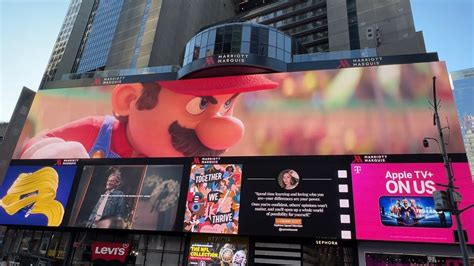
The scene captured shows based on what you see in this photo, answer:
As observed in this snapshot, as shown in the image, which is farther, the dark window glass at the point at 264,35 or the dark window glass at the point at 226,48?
the dark window glass at the point at 264,35

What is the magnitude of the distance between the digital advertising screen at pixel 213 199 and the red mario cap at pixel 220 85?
808 cm

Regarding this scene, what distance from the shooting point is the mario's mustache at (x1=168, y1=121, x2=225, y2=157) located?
107 ft

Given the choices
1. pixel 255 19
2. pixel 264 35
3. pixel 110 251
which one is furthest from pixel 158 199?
pixel 255 19

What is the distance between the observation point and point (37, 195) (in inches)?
1348

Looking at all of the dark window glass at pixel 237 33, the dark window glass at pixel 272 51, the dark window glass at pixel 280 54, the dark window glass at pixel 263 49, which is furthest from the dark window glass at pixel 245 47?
the dark window glass at pixel 280 54

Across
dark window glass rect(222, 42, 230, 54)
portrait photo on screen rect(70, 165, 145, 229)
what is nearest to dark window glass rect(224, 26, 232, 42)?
dark window glass rect(222, 42, 230, 54)

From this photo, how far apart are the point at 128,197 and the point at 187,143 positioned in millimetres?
6952

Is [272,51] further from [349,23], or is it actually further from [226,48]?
[349,23]

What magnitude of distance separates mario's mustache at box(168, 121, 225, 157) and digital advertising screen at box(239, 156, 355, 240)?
453 centimetres

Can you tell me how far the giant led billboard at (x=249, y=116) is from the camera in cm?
2959

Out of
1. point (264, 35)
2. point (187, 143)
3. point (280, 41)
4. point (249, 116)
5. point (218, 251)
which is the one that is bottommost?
point (218, 251)

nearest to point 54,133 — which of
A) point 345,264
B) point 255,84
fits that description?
point 255,84

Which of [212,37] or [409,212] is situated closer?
[409,212]

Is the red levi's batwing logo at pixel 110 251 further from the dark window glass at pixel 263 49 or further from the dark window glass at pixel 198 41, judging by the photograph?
the dark window glass at pixel 263 49
